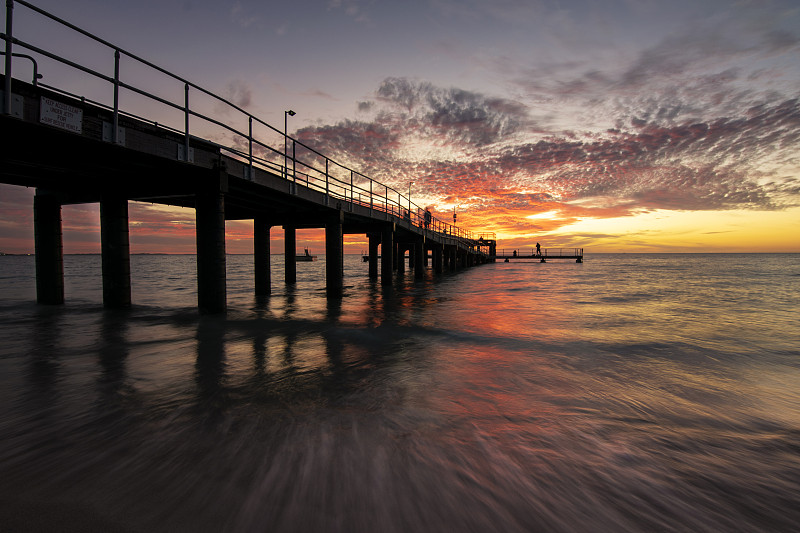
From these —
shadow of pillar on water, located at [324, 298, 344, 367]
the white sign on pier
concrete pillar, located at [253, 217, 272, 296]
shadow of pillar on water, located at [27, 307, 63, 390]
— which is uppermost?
the white sign on pier

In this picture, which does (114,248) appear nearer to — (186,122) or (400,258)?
(186,122)

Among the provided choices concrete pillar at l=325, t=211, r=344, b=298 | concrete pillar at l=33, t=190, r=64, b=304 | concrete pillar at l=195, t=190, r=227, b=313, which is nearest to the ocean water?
concrete pillar at l=195, t=190, r=227, b=313

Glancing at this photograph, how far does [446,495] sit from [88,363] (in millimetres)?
8177

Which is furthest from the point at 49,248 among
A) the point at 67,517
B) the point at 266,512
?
the point at 266,512

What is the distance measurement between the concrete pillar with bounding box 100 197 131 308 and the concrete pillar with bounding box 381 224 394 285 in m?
15.4

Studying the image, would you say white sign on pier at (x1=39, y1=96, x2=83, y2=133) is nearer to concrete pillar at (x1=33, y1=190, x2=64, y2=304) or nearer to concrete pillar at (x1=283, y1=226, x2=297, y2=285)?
concrete pillar at (x1=33, y1=190, x2=64, y2=304)

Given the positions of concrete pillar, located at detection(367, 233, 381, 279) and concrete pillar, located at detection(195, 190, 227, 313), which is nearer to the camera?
concrete pillar, located at detection(195, 190, 227, 313)

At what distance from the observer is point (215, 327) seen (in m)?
A: 11.4

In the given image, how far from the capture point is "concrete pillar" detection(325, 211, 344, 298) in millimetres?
19688

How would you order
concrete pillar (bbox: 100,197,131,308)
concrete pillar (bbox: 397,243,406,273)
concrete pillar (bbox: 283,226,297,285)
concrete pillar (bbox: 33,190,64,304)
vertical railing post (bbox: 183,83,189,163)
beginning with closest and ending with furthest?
vertical railing post (bbox: 183,83,189,163) < concrete pillar (bbox: 100,197,131,308) < concrete pillar (bbox: 33,190,64,304) < concrete pillar (bbox: 283,226,297,285) < concrete pillar (bbox: 397,243,406,273)

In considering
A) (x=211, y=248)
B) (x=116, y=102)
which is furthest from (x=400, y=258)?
(x=116, y=102)

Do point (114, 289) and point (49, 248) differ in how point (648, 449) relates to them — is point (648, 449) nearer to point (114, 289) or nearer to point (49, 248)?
point (114, 289)

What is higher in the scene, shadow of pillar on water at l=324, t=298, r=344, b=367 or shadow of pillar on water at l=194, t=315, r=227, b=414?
shadow of pillar on water at l=194, t=315, r=227, b=414

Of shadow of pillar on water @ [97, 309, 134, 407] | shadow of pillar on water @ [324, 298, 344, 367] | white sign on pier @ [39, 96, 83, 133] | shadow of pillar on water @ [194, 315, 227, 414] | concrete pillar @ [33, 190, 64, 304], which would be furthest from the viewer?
concrete pillar @ [33, 190, 64, 304]
